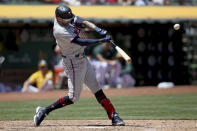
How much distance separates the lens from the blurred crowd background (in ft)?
51.2

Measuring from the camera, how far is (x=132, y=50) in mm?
17062

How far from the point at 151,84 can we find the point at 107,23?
260 cm

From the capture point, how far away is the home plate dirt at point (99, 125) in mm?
7004

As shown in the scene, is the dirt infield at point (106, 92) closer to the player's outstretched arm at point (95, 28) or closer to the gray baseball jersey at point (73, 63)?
the gray baseball jersey at point (73, 63)

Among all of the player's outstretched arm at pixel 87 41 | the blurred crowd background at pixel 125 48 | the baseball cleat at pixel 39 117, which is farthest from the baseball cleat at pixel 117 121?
the blurred crowd background at pixel 125 48

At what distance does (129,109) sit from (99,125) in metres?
2.56

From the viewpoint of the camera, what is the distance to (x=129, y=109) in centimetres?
998

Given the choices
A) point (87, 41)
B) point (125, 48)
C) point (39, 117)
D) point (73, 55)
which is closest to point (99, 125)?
point (39, 117)

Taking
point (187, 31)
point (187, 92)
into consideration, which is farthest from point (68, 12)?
point (187, 31)

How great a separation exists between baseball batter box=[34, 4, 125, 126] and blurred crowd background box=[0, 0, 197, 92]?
7.14 metres

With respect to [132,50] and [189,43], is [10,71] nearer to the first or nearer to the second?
[132,50]

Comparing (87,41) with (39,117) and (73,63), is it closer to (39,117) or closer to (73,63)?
(73,63)

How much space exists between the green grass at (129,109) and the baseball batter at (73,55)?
4.17 ft

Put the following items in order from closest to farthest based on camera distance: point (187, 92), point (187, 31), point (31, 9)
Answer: point (187, 92), point (31, 9), point (187, 31)
